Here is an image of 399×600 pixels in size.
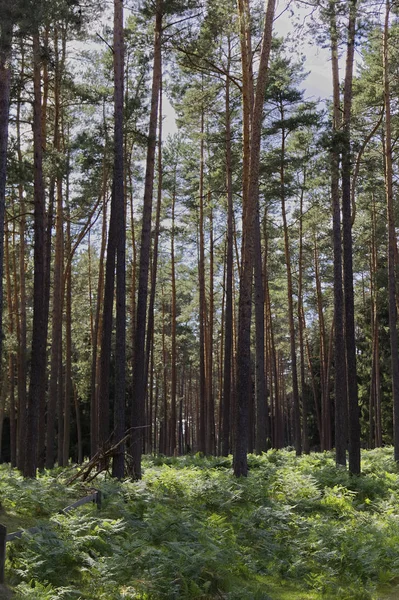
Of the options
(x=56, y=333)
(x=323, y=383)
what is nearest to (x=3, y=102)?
(x=56, y=333)

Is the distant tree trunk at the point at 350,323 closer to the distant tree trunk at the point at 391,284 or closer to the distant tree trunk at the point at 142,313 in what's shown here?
the distant tree trunk at the point at 142,313

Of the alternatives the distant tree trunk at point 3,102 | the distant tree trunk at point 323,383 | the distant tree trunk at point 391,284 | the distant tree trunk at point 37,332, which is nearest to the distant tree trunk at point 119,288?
the distant tree trunk at point 37,332

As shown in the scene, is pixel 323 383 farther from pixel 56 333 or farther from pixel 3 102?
pixel 3 102

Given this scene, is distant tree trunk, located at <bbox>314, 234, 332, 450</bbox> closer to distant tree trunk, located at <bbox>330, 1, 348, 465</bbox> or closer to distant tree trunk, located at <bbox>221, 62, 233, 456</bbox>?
distant tree trunk, located at <bbox>221, 62, 233, 456</bbox>

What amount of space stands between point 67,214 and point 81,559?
18.1 meters

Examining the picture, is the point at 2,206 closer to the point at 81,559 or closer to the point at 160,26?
the point at 81,559

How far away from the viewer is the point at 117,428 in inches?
548

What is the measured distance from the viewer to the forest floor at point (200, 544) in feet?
21.8

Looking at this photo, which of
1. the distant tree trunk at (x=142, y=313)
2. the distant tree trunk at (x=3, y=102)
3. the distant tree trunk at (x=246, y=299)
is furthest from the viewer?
the distant tree trunk at (x=142, y=313)

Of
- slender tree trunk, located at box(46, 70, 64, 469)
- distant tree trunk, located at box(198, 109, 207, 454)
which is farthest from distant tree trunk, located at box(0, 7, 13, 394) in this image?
distant tree trunk, located at box(198, 109, 207, 454)

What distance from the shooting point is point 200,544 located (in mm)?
7551

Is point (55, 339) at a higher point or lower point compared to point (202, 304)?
lower

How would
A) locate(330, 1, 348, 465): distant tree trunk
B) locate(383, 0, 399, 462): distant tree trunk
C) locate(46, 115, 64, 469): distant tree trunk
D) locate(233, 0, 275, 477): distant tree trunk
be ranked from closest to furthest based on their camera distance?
locate(233, 0, 275, 477): distant tree trunk
locate(330, 1, 348, 465): distant tree trunk
locate(46, 115, 64, 469): distant tree trunk
locate(383, 0, 399, 462): distant tree trunk

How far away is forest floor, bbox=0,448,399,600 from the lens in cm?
665
